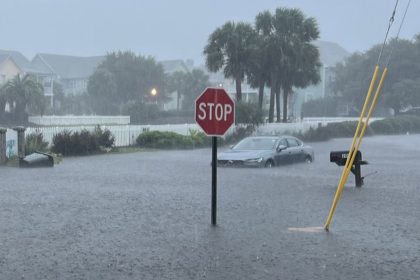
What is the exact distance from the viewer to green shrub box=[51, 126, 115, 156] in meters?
27.7

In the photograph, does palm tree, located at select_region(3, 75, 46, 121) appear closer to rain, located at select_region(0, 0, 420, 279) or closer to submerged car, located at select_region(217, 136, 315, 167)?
rain, located at select_region(0, 0, 420, 279)

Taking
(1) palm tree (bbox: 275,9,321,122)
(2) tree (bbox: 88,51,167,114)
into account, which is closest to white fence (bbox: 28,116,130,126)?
(1) palm tree (bbox: 275,9,321,122)

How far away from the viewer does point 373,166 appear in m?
26.3

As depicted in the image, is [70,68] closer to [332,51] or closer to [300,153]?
[332,51]

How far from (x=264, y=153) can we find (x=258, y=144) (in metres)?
1.03

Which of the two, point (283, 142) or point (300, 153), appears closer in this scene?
point (283, 142)

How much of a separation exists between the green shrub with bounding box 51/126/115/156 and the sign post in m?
17.8

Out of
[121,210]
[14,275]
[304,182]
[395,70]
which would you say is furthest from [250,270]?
[395,70]

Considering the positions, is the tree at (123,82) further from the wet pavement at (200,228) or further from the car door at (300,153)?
the wet pavement at (200,228)

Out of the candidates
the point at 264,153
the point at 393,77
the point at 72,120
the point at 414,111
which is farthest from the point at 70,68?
the point at 264,153

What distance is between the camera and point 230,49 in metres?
46.2

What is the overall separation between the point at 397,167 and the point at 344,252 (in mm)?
17731

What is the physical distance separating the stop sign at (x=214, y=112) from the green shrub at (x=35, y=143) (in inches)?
607

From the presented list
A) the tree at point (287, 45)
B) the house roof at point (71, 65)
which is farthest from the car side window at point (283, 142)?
the house roof at point (71, 65)
